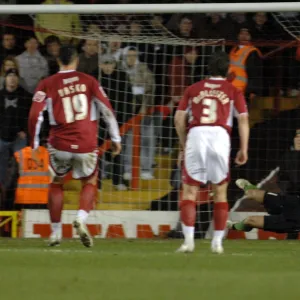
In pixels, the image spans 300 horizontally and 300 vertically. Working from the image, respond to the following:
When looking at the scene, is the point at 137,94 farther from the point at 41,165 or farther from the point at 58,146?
the point at 58,146

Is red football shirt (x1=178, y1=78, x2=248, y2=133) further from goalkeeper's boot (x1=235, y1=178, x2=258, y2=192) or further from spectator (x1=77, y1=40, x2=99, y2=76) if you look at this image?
spectator (x1=77, y1=40, x2=99, y2=76)

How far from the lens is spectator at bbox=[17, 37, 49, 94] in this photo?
13250 mm

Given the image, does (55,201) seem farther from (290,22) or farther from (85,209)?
(290,22)

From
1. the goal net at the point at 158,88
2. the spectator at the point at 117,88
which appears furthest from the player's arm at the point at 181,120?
the spectator at the point at 117,88

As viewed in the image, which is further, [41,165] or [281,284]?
[41,165]

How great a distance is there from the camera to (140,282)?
6340mm

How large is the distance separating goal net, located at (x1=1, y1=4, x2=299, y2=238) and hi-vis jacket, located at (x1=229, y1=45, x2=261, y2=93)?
0.13m

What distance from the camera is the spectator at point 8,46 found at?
1333 centimetres

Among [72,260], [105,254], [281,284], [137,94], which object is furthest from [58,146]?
[281,284]

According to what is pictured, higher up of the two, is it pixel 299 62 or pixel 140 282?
pixel 299 62

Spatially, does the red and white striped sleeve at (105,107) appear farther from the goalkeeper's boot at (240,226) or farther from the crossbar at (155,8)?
the goalkeeper's boot at (240,226)

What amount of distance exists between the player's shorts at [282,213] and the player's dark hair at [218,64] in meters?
3.10

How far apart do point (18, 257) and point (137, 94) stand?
517cm

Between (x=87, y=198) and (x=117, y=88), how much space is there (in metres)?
3.32
